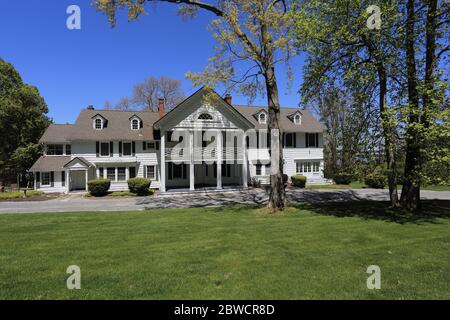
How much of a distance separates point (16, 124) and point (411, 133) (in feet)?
134

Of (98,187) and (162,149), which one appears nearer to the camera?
(98,187)

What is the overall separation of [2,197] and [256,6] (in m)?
24.1

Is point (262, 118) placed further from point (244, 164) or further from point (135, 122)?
point (135, 122)

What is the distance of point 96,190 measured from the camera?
24.5 m

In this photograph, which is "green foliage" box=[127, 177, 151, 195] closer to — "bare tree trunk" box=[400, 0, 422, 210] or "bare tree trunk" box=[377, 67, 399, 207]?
"bare tree trunk" box=[377, 67, 399, 207]

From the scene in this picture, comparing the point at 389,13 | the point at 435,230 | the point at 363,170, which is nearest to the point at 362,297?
the point at 435,230

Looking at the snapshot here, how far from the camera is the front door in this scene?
28.6m

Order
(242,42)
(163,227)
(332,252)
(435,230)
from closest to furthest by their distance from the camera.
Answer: (332,252)
(435,230)
(163,227)
(242,42)

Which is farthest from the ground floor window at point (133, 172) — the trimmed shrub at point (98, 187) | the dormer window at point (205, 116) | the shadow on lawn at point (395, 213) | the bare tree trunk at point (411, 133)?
the bare tree trunk at point (411, 133)

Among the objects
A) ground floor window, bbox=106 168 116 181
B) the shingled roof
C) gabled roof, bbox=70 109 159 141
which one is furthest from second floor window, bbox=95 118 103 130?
the shingled roof

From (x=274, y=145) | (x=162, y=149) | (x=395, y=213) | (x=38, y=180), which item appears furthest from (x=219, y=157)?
(x=38, y=180)

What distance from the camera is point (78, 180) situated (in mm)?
28812

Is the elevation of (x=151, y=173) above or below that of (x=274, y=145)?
below

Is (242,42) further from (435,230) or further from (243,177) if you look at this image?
(243,177)
